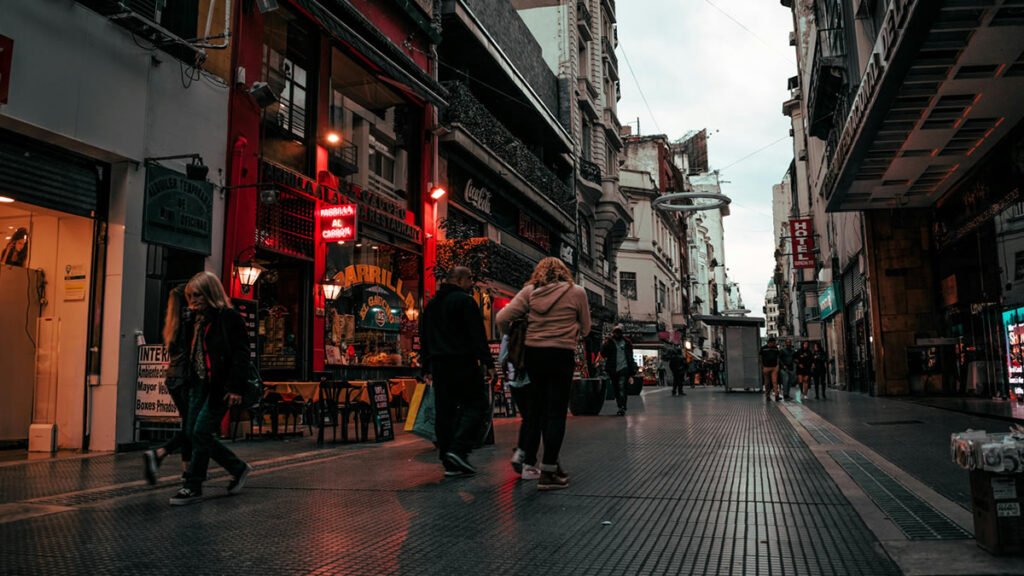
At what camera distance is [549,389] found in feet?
19.8

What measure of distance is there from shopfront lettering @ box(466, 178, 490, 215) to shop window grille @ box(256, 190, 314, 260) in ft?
27.8

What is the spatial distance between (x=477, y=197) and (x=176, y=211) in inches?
512

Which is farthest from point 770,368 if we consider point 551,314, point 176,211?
point 551,314

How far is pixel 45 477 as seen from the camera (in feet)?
22.7

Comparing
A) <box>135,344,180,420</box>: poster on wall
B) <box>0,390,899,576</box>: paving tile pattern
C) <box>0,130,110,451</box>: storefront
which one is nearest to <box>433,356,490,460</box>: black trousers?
<box>0,390,899,576</box>: paving tile pattern

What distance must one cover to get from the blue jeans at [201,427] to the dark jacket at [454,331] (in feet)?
6.04

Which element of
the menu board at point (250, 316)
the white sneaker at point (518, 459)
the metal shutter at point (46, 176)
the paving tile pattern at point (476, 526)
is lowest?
the paving tile pattern at point (476, 526)

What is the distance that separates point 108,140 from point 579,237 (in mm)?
26248

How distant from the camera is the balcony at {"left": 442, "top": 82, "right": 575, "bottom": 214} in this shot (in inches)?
816

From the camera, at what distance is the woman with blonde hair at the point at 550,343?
19.5 ft

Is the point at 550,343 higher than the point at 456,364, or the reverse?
the point at 550,343

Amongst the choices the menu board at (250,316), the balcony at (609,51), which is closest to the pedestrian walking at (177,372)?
the menu board at (250,316)

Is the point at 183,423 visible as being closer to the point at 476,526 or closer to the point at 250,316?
the point at 476,526

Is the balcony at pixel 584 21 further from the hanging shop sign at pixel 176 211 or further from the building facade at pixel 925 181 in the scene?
the hanging shop sign at pixel 176 211
